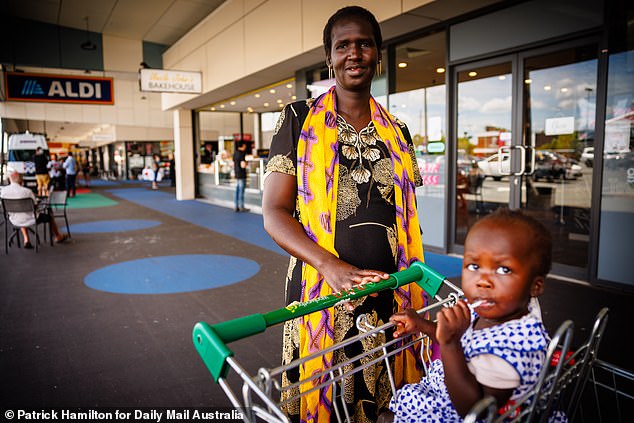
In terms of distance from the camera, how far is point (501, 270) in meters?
1.02

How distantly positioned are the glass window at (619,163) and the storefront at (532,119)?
0.01 metres


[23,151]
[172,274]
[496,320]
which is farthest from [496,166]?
[23,151]

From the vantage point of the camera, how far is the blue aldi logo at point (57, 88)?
1114 centimetres

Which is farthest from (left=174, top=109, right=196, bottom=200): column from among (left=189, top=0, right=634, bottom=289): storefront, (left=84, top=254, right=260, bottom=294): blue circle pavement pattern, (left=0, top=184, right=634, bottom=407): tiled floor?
(left=189, top=0, right=634, bottom=289): storefront

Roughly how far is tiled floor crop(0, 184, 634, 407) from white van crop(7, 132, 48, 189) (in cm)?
1345

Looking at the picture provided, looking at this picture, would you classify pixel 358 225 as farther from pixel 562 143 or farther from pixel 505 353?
pixel 562 143

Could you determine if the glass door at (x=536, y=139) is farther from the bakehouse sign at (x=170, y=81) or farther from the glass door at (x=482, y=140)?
the bakehouse sign at (x=170, y=81)

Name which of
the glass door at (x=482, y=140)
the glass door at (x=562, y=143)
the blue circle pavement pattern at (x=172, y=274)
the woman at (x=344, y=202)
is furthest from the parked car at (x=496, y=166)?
the woman at (x=344, y=202)

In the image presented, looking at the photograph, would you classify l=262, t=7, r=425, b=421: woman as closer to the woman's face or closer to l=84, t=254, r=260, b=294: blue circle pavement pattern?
the woman's face

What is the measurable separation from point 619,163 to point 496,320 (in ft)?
14.9

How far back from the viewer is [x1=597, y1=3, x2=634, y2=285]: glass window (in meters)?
4.50

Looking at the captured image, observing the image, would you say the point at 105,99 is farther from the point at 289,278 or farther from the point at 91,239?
the point at 289,278

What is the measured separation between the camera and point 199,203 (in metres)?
14.6

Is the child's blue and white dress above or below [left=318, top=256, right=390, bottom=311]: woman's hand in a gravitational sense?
below
